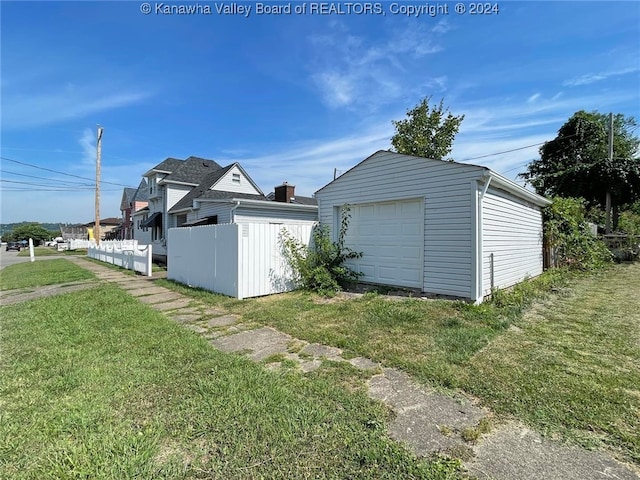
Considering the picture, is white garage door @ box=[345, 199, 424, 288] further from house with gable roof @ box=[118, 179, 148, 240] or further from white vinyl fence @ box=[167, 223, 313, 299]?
house with gable roof @ box=[118, 179, 148, 240]

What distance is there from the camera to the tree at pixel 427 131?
71.9 feet

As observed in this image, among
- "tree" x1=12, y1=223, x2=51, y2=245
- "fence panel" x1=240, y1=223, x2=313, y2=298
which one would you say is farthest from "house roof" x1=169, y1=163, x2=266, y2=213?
"tree" x1=12, y1=223, x2=51, y2=245

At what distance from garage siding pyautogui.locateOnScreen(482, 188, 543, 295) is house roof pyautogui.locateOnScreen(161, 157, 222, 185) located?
18991 mm

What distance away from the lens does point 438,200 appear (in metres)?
6.98

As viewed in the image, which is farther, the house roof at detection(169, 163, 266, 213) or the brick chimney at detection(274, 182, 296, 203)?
the house roof at detection(169, 163, 266, 213)

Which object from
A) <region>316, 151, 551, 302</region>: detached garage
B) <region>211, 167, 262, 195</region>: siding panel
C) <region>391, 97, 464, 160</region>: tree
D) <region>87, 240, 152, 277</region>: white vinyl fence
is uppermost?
<region>391, 97, 464, 160</region>: tree

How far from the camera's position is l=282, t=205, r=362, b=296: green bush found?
26.2 ft

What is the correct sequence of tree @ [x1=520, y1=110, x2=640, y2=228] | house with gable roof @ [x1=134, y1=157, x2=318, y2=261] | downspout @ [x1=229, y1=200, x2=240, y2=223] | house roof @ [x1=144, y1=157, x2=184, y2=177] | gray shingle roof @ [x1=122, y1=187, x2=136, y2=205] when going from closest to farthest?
downspout @ [x1=229, y1=200, x2=240, y2=223], house with gable roof @ [x1=134, y1=157, x2=318, y2=261], tree @ [x1=520, y1=110, x2=640, y2=228], house roof @ [x1=144, y1=157, x2=184, y2=177], gray shingle roof @ [x1=122, y1=187, x2=136, y2=205]

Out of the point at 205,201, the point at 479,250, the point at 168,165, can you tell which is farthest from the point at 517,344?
the point at 168,165

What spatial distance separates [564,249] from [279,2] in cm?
1327

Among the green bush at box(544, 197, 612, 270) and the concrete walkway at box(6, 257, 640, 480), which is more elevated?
the green bush at box(544, 197, 612, 270)

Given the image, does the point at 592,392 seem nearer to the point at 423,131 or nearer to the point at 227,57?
the point at 227,57

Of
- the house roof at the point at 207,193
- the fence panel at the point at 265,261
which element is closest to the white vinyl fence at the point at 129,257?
the house roof at the point at 207,193

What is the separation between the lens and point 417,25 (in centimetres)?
812
